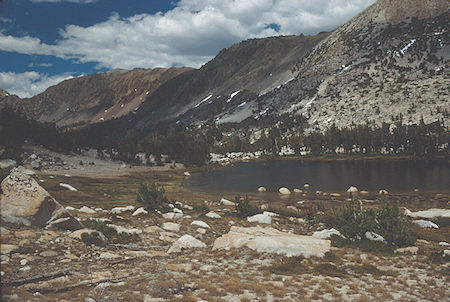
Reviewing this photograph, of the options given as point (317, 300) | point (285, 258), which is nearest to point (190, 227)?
point (285, 258)

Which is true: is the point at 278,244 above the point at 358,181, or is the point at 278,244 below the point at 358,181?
above

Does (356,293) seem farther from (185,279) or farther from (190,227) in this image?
(190,227)

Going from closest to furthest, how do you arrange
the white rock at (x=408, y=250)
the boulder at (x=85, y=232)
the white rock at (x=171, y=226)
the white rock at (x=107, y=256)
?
the white rock at (x=107, y=256), the boulder at (x=85, y=232), the white rock at (x=408, y=250), the white rock at (x=171, y=226)

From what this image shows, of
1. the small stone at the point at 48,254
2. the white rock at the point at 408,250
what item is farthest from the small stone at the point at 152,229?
the white rock at the point at 408,250

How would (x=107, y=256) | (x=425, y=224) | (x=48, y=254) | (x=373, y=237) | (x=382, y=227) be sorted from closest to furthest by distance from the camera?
(x=48, y=254) → (x=107, y=256) → (x=373, y=237) → (x=382, y=227) → (x=425, y=224)

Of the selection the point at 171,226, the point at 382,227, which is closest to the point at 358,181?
the point at 382,227

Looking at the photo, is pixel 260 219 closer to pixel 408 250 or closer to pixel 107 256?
pixel 408 250

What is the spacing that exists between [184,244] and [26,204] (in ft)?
34.1

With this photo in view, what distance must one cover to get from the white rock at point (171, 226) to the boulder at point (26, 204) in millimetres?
8378

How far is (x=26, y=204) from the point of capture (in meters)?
18.9

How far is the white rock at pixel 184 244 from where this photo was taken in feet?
66.7

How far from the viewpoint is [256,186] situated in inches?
3201

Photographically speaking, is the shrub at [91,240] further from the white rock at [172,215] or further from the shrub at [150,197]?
the shrub at [150,197]

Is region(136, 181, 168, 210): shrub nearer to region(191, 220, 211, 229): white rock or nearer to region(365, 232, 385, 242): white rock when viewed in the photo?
region(191, 220, 211, 229): white rock
